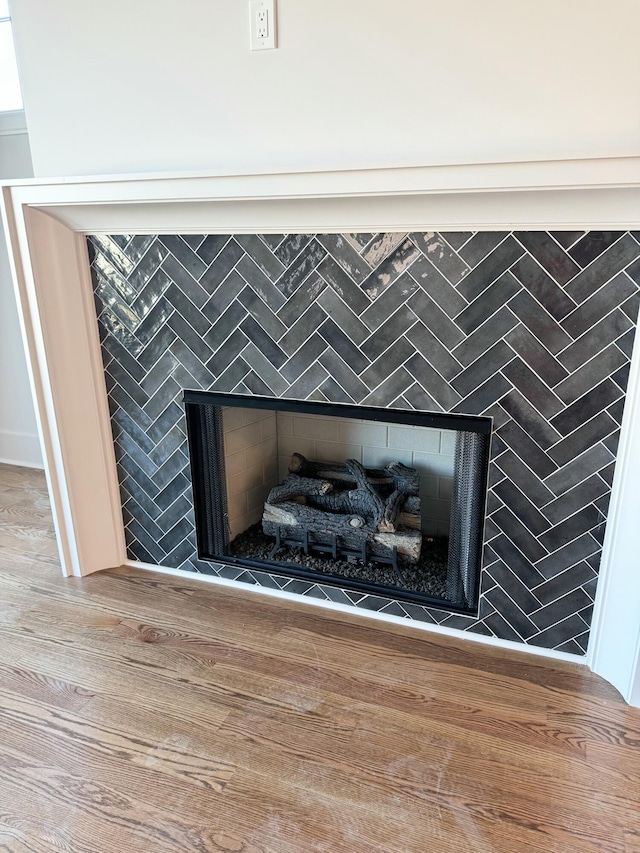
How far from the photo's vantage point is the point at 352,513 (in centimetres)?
205

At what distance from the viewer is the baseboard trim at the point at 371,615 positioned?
1685 mm

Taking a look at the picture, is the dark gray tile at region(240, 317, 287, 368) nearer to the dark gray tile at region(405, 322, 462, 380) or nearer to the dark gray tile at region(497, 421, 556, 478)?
the dark gray tile at region(405, 322, 462, 380)

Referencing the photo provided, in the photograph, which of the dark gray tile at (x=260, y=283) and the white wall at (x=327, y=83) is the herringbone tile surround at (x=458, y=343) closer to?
the dark gray tile at (x=260, y=283)

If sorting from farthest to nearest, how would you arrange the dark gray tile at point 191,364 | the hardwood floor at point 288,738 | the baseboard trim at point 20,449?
the baseboard trim at point 20,449 < the dark gray tile at point 191,364 < the hardwood floor at point 288,738

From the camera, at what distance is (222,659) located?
1.68m

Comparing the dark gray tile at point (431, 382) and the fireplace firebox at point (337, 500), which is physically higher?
the dark gray tile at point (431, 382)

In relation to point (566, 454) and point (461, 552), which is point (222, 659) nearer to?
point (461, 552)

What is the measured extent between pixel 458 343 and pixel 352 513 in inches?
31.6

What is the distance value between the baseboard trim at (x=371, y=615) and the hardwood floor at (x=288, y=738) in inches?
1.3

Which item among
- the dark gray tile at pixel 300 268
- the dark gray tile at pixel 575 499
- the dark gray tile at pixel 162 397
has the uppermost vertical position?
the dark gray tile at pixel 300 268

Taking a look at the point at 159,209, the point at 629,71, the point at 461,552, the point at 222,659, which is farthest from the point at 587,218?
the point at 222,659

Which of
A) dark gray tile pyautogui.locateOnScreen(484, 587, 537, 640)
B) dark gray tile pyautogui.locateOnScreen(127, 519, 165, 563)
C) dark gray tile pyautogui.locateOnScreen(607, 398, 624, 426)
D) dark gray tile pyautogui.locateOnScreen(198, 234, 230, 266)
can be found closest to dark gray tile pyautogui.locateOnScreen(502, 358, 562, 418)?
dark gray tile pyautogui.locateOnScreen(607, 398, 624, 426)

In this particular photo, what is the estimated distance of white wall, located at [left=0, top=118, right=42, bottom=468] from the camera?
2680 mm

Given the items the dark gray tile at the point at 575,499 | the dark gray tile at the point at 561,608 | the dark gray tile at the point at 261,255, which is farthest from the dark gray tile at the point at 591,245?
the dark gray tile at the point at 561,608
